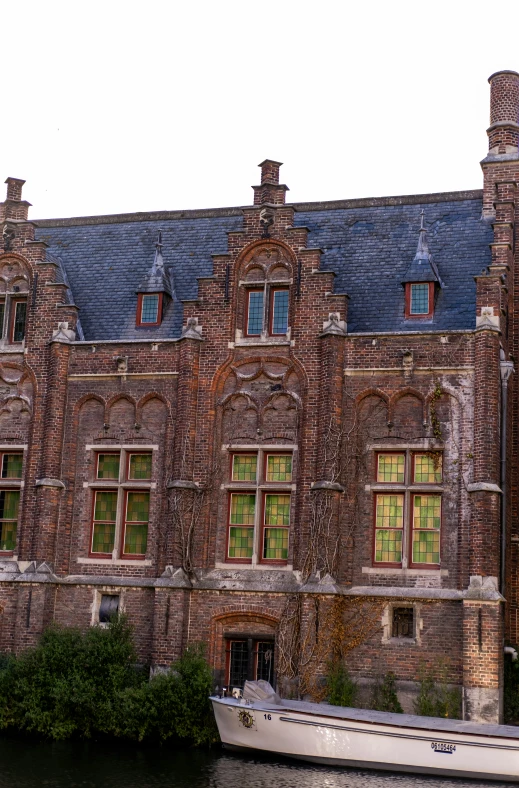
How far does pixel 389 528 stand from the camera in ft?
81.5

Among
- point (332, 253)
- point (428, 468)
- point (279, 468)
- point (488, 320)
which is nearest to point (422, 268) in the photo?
point (488, 320)

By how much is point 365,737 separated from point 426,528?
18.5 feet

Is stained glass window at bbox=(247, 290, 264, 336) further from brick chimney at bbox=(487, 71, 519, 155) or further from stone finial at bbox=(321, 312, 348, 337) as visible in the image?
brick chimney at bbox=(487, 71, 519, 155)

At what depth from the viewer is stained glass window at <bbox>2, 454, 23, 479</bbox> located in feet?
91.9

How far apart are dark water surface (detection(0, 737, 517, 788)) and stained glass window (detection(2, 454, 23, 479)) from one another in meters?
7.50

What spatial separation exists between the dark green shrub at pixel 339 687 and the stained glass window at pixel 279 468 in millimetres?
4531

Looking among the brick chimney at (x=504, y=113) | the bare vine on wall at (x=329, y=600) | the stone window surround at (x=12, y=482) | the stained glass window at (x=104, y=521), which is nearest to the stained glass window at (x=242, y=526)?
the bare vine on wall at (x=329, y=600)

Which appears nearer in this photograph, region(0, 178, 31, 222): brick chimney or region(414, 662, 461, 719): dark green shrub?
region(414, 662, 461, 719): dark green shrub

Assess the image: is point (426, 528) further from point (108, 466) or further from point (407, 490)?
point (108, 466)

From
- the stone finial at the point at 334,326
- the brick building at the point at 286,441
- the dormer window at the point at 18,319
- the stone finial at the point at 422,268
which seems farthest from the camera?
the dormer window at the point at 18,319

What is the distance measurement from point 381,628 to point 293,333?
726 centimetres

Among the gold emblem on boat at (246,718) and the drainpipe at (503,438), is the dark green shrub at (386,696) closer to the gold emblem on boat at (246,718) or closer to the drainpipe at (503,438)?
the drainpipe at (503,438)

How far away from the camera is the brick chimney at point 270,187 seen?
2719cm

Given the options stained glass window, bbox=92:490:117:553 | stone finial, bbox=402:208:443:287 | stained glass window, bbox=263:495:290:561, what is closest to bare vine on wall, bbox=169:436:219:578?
stained glass window, bbox=263:495:290:561
